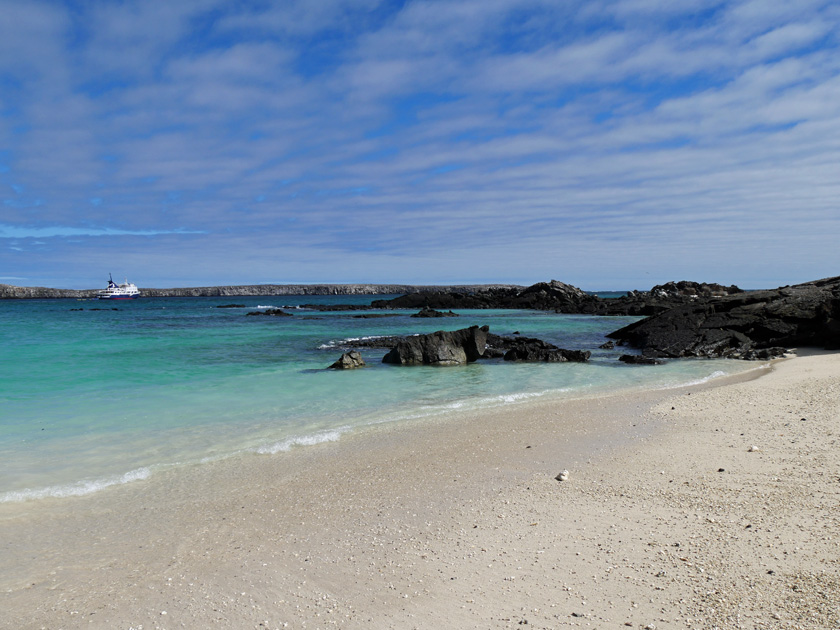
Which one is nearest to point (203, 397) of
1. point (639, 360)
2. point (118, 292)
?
point (639, 360)

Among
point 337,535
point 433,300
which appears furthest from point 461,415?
point 433,300

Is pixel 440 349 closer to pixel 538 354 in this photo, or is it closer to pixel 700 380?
pixel 538 354

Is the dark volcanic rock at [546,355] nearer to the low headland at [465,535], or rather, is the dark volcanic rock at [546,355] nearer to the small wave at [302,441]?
the low headland at [465,535]

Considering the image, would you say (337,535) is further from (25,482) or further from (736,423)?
(736,423)

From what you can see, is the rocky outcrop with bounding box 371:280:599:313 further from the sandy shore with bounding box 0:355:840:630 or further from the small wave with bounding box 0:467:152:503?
the small wave with bounding box 0:467:152:503

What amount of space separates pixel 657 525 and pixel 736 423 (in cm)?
467

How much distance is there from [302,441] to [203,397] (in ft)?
15.7

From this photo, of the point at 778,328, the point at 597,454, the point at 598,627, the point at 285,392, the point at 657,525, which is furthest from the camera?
the point at 778,328

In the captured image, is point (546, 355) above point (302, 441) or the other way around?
above

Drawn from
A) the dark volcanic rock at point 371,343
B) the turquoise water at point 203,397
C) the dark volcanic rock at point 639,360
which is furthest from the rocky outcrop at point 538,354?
the dark volcanic rock at point 371,343

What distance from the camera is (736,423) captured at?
833cm

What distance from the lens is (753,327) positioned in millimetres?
19688

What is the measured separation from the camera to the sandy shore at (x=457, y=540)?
11.5 ft

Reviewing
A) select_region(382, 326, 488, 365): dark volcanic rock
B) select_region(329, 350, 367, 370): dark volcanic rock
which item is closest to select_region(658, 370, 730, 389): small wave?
select_region(382, 326, 488, 365): dark volcanic rock
